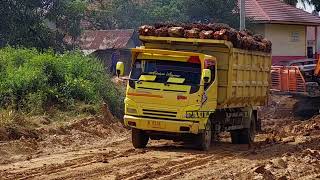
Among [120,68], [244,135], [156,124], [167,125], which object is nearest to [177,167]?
[167,125]

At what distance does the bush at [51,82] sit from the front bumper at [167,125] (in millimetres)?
5174

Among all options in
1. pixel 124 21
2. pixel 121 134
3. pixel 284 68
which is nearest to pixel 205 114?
pixel 121 134

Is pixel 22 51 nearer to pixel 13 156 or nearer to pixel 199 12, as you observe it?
pixel 13 156

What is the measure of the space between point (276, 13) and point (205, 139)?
2786cm

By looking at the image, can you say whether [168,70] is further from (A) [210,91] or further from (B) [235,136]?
(B) [235,136]

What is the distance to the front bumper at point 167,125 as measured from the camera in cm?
1528

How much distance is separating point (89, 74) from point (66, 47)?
8.30 metres

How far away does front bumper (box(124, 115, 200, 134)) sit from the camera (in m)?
15.3

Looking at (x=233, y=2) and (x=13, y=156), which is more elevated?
(x=233, y=2)

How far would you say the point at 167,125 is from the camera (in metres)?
15.3

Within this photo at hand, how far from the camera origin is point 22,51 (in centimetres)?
2327

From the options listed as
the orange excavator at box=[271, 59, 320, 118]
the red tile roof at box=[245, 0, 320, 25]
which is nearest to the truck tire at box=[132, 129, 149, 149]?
the orange excavator at box=[271, 59, 320, 118]

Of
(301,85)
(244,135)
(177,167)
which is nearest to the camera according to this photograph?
(177,167)

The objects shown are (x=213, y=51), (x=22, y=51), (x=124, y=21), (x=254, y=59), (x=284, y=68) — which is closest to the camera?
(x=213, y=51)
